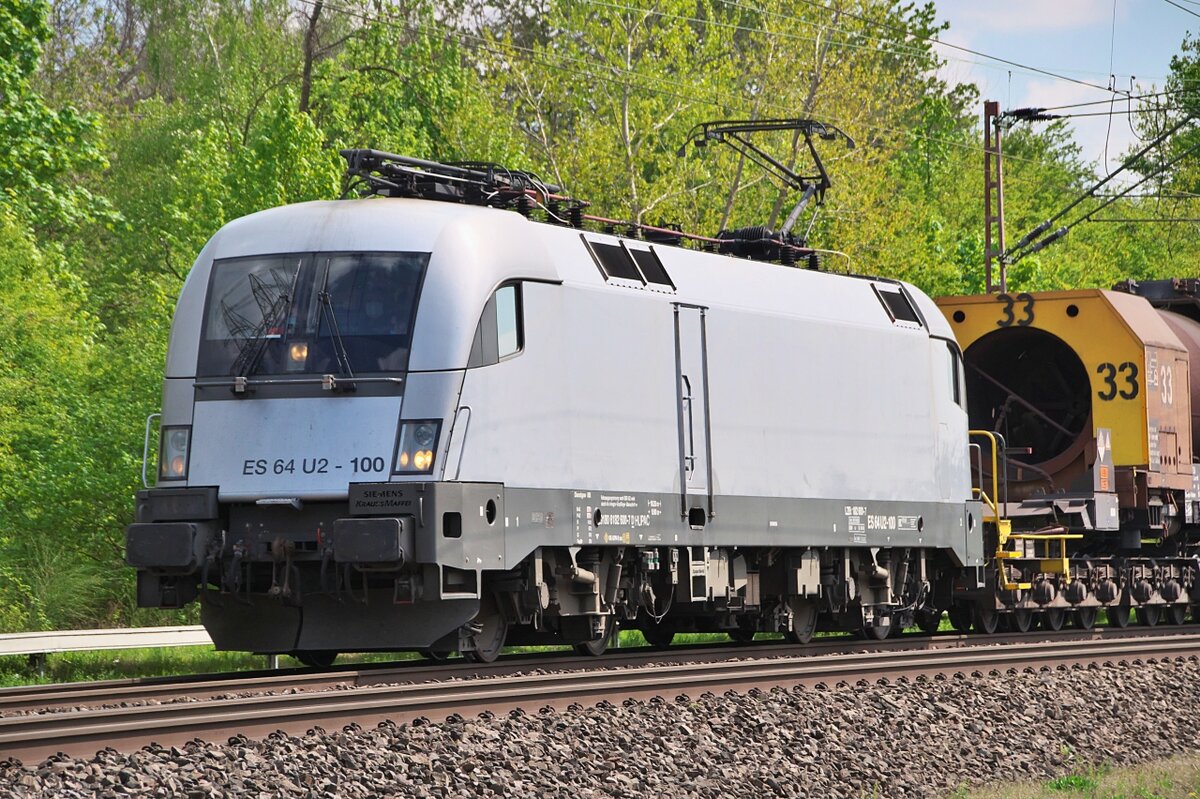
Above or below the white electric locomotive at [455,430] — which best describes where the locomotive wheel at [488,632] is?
below

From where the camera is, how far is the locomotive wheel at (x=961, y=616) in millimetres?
20859

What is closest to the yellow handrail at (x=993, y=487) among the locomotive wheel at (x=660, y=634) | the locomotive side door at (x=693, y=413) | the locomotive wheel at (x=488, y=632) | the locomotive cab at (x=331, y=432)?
the locomotive wheel at (x=660, y=634)

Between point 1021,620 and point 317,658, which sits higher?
point 1021,620

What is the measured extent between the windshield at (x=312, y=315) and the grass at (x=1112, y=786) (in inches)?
210

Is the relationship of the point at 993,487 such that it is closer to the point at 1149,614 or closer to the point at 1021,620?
the point at 1021,620

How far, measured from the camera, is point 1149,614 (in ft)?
75.4

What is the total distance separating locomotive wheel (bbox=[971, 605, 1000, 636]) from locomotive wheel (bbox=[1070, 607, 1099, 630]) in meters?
1.66

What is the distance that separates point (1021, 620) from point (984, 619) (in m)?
0.71

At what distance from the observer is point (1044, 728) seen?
12492 mm

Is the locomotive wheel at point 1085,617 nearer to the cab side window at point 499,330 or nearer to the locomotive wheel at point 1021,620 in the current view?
the locomotive wheel at point 1021,620

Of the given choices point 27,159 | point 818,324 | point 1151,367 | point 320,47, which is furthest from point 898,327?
point 320,47

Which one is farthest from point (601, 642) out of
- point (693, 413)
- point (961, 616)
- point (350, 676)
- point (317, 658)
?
point (961, 616)

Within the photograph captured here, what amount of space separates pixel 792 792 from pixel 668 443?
18.7ft

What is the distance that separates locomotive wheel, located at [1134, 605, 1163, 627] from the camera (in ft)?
75.3
